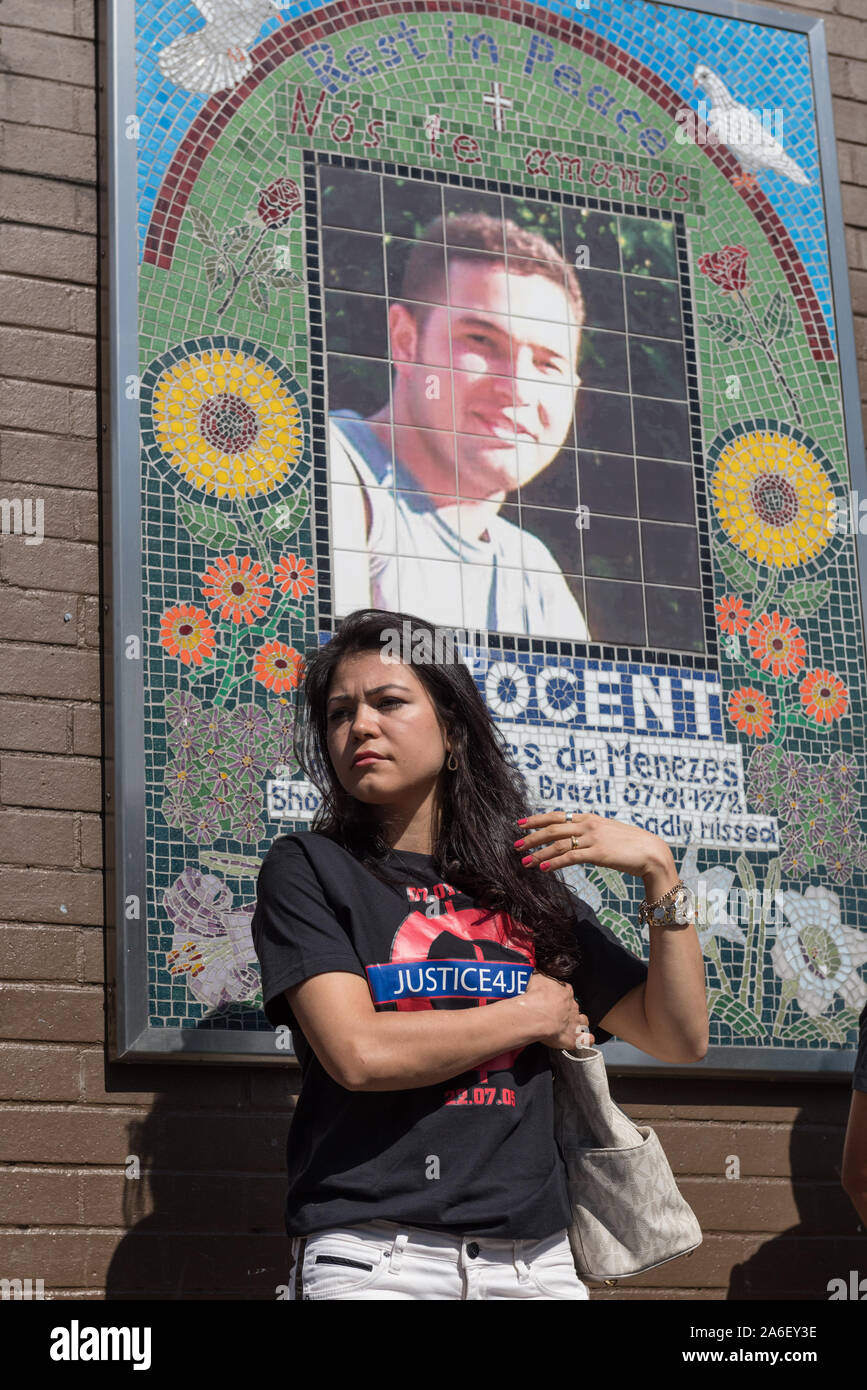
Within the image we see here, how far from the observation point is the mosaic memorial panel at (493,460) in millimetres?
3496

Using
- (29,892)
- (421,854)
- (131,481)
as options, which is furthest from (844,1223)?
(131,481)

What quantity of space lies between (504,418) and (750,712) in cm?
87

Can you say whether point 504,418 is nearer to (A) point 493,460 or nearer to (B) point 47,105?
(A) point 493,460

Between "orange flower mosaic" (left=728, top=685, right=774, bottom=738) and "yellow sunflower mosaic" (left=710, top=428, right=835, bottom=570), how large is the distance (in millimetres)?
338

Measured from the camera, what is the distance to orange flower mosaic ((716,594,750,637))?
3.96 metres

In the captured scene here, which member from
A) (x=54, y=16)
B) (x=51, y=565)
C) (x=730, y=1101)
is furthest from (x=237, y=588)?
(x=730, y=1101)

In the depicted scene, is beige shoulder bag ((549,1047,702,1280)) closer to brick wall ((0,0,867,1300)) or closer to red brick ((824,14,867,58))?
brick wall ((0,0,867,1300))

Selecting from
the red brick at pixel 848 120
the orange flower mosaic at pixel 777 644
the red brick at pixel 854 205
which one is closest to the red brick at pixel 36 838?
the orange flower mosaic at pixel 777 644

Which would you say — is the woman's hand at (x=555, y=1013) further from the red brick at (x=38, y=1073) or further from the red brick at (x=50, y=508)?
the red brick at (x=50, y=508)

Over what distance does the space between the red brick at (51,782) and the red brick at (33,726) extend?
2cm

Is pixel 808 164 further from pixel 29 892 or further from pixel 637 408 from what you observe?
pixel 29 892

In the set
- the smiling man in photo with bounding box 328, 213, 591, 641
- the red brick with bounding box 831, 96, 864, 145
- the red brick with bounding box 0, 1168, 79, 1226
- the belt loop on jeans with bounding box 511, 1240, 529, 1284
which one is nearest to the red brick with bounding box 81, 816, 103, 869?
the red brick with bounding box 0, 1168, 79, 1226

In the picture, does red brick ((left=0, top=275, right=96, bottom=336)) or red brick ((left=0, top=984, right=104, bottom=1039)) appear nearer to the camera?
red brick ((left=0, top=984, right=104, bottom=1039))

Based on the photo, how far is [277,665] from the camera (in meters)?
3.57
